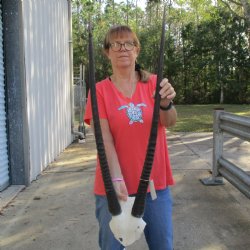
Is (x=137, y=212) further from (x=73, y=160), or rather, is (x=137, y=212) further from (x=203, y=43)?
(x=203, y=43)

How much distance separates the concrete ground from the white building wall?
0.53 metres

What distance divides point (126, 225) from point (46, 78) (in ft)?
20.7

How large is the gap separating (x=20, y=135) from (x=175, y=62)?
30.7 metres

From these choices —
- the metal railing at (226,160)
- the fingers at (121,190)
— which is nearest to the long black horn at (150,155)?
the fingers at (121,190)

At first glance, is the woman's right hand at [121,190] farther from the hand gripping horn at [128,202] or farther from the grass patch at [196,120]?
the grass patch at [196,120]

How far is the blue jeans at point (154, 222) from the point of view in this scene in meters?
2.75

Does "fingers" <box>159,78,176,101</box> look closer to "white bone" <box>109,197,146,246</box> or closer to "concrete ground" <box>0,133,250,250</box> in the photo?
"white bone" <box>109,197,146,246</box>

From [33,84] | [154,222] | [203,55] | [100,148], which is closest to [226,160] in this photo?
[33,84]

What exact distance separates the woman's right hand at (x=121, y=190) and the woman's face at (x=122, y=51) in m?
0.72

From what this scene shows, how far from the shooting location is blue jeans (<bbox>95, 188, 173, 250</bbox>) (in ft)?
9.04

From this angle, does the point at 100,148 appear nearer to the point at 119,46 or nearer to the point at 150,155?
the point at 150,155

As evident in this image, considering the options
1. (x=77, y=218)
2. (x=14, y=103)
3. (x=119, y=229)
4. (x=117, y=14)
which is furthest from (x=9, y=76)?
(x=117, y=14)

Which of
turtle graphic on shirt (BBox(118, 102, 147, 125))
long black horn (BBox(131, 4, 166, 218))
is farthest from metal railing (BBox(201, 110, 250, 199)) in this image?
long black horn (BBox(131, 4, 166, 218))

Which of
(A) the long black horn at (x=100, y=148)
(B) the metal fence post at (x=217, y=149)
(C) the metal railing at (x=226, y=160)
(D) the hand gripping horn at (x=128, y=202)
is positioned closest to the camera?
(A) the long black horn at (x=100, y=148)
